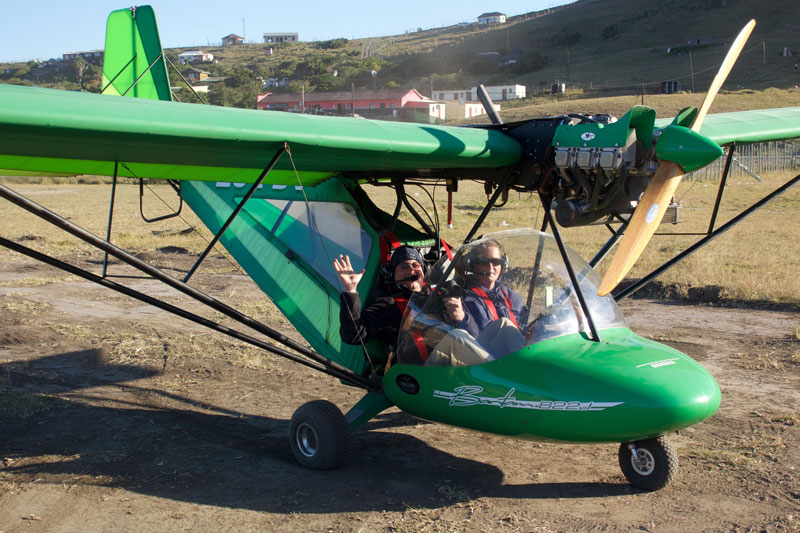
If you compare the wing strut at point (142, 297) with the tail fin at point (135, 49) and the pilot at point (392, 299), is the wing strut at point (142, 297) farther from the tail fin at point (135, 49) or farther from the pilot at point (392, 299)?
the tail fin at point (135, 49)

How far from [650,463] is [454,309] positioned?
1790 mm

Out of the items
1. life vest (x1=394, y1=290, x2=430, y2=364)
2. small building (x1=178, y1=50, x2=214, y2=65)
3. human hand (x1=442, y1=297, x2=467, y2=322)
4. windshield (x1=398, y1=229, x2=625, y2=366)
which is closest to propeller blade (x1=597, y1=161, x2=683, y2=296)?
windshield (x1=398, y1=229, x2=625, y2=366)

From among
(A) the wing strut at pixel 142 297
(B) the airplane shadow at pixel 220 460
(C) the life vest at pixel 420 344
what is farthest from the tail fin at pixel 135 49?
(C) the life vest at pixel 420 344

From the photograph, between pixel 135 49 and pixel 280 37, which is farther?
pixel 280 37

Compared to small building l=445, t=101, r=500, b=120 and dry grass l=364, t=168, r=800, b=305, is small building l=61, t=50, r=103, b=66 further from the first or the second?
A: dry grass l=364, t=168, r=800, b=305

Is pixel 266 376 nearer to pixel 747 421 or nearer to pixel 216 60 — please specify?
pixel 747 421

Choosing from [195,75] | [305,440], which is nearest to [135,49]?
[305,440]

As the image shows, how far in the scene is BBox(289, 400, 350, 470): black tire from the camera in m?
5.64

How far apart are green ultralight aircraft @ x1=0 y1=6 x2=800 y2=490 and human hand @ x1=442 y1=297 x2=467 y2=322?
0.26 ft

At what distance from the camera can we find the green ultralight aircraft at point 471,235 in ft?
14.8

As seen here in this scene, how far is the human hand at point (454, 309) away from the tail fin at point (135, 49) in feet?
19.7

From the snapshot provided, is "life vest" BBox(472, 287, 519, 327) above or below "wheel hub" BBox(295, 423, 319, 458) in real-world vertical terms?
A: above

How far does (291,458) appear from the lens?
19.7ft

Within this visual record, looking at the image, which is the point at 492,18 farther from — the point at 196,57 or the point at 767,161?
the point at 767,161
